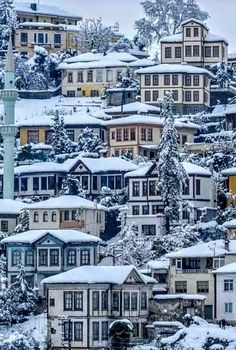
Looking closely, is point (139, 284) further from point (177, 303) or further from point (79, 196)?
point (79, 196)

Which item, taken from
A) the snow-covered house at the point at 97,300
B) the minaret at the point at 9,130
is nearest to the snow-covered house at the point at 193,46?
the minaret at the point at 9,130

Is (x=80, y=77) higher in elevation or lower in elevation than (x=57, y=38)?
lower

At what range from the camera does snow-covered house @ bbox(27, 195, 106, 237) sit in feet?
348

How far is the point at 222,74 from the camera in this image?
134 m

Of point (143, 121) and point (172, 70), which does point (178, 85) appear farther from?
point (143, 121)

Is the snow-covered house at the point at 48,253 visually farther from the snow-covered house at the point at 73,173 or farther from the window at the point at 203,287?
the snow-covered house at the point at 73,173

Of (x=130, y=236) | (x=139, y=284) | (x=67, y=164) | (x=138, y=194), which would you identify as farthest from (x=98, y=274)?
(x=67, y=164)

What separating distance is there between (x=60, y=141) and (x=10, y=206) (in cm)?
1259

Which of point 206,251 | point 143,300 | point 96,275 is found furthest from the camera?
point 206,251

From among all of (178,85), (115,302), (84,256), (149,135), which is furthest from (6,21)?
(115,302)

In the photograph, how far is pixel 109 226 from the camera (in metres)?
110

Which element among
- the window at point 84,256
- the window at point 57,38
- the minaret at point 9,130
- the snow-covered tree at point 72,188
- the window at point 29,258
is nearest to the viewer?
the window at point 29,258

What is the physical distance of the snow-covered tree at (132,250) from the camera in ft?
329

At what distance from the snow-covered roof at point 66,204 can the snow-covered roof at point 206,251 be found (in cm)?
1089
